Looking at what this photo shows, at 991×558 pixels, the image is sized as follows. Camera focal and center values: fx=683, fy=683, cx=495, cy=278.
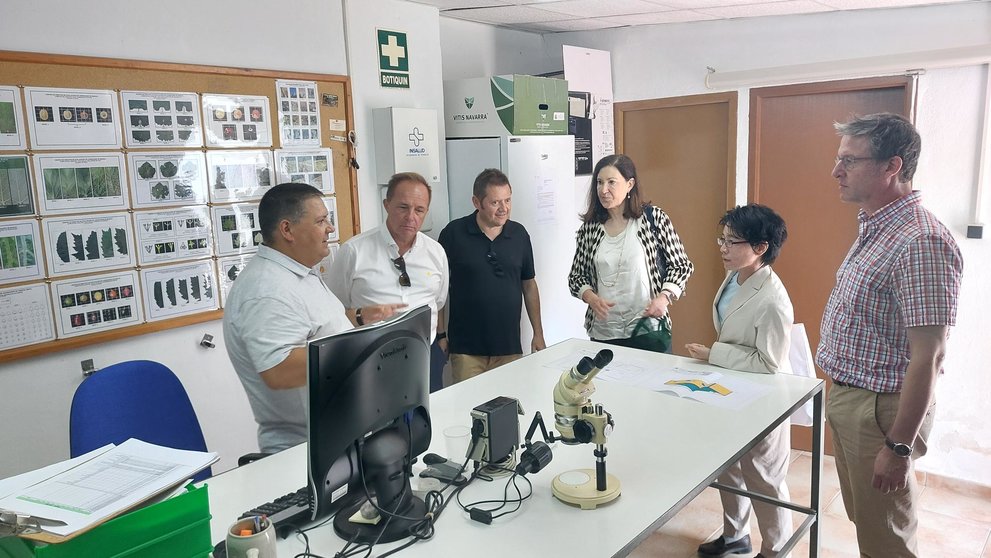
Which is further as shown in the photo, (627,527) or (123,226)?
(123,226)

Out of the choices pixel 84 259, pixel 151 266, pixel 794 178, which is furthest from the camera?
pixel 794 178

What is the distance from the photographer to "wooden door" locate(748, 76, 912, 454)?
3.83 metres

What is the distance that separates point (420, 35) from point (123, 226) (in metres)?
1.86

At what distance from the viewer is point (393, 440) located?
1554 millimetres

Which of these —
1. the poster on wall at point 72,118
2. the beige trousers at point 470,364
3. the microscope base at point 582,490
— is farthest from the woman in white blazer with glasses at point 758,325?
the poster on wall at point 72,118

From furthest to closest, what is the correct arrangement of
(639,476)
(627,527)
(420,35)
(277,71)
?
(420,35)
(277,71)
(639,476)
(627,527)

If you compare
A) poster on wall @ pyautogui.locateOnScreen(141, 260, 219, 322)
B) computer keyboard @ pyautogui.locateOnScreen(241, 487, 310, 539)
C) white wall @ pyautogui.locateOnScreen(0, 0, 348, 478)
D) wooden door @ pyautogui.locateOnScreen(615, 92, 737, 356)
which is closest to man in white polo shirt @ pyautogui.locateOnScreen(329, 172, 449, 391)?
poster on wall @ pyautogui.locateOnScreen(141, 260, 219, 322)

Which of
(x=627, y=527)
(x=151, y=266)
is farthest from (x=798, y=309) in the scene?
(x=151, y=266)

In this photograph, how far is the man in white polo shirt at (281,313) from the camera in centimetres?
203

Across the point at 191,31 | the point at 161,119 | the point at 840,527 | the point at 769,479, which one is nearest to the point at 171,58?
the point at 191,31

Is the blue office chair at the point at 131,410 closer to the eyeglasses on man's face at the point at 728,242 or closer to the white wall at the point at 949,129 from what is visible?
the eyeglasses on man's face at the point at 728,242

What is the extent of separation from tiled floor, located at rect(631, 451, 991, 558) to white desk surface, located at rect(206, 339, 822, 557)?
3.39ft

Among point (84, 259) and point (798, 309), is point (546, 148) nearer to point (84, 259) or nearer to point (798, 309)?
point (798, 309)

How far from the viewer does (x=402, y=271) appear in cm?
305
